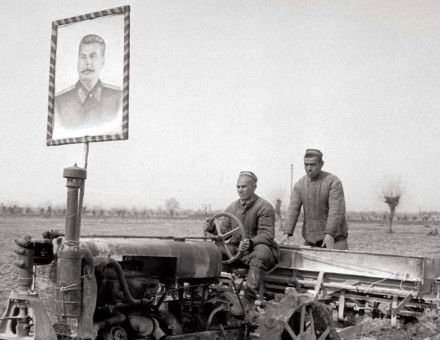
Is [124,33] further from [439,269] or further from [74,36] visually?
[439,269]

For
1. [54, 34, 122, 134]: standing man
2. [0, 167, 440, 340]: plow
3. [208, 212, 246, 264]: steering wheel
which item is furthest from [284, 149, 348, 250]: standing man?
[54, 34, 122, 134]: standing man

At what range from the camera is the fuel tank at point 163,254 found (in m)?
5.29

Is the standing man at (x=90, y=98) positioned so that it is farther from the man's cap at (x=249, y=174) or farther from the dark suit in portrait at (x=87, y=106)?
the man's cap at (x=249, y=174)

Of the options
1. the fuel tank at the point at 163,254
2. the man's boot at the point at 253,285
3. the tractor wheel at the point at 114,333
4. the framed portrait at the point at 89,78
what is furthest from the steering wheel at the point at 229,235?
the framed portrait at the point at 89,78

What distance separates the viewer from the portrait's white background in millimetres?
5543

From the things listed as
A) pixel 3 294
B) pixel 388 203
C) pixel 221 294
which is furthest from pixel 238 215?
pixel 388 203

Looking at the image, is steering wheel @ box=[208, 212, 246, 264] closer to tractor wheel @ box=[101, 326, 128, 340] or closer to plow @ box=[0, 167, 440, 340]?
plow @ box=[0, 167, 440, 340]

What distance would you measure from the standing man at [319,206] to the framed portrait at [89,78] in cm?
353

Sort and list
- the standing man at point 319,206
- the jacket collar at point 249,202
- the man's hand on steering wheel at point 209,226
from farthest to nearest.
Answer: the standing man at point 319,206, the jacket collar at point 249,202, the man's hand on steering wheel at point 209,226

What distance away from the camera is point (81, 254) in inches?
189

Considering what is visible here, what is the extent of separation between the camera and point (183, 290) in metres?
6.13

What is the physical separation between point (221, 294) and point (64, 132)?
2.17m

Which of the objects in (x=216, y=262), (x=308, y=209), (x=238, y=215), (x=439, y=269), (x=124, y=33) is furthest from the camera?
(x=308, y=209)

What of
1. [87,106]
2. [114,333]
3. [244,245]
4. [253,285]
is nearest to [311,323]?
[253,285]
